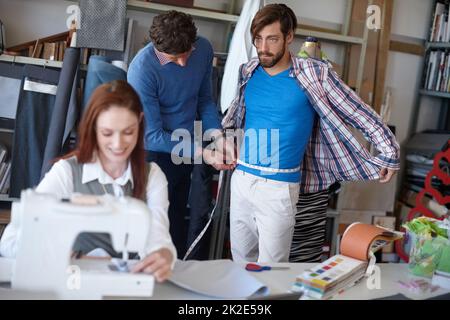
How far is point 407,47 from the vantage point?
3.90m

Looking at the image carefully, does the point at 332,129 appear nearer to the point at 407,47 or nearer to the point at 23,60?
the point at 23,60

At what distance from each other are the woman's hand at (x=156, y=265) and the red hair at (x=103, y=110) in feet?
0.64

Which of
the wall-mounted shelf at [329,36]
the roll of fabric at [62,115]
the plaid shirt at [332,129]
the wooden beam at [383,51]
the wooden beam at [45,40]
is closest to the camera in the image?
the roll of fabric at [62,115]

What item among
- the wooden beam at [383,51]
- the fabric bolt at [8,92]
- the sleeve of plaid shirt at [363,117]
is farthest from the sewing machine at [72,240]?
the wooden beam at [383,51]

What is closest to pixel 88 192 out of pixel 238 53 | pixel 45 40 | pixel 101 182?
pixel 101 182

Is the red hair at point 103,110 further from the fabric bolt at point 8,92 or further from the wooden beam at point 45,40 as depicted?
the wooden beam at point 45,40

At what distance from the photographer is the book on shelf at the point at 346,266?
55.8 inches

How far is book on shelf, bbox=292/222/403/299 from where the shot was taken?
4.65 ft

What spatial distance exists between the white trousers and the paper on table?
0.41 meters

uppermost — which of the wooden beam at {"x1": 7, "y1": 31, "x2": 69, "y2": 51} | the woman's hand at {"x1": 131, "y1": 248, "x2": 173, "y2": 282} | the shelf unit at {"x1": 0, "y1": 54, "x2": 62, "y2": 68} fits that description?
the wooden beam at {"x1": 7, "y1": 31, "x2": 69, "y2": 51}

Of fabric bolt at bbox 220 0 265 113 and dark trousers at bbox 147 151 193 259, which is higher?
fabric bolt at bbox 220 0 265 113

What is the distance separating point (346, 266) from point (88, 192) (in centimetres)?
73

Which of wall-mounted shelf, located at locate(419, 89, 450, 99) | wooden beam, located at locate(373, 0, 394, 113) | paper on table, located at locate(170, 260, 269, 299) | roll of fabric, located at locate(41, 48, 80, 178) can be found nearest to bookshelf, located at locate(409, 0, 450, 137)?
wall-mounted shelf, located at locate(419, 89, 450, 99)

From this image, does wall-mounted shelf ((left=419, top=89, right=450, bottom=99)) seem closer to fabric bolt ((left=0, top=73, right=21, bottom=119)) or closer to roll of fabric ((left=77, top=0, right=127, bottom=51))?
roll of fabric ((left=77, top=0, right=127, bottom=51))
